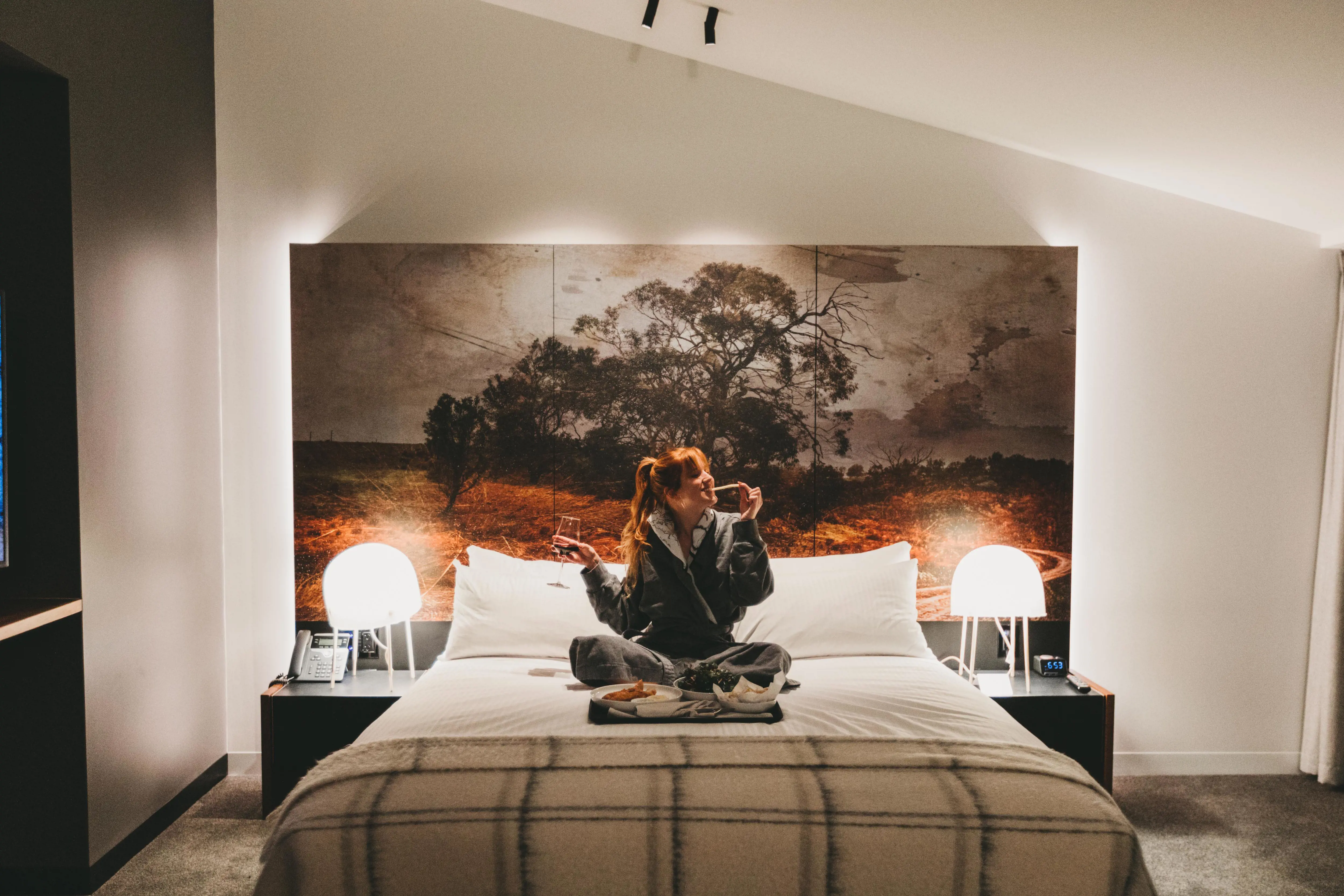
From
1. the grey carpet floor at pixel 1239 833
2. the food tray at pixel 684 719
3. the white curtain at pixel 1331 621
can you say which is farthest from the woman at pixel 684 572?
the white curtain at pixel 1331 621

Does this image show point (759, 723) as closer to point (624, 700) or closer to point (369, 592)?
point (624, 700)

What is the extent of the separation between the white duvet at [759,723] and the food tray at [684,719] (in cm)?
2

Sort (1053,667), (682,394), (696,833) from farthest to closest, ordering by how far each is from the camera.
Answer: (682,394) < (1053,667) < (696,833)

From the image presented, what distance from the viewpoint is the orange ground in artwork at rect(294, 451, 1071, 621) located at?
3463 mm

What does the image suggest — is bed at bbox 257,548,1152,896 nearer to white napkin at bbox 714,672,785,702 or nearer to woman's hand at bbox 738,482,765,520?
white napkin at bbox 714,672,785,702

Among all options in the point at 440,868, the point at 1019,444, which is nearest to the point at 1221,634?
the point at 1019,444

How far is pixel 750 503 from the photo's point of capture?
116 inches

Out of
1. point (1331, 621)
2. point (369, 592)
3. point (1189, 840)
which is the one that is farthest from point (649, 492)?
point (1331, 621)

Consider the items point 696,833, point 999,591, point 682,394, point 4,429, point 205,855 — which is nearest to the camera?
point 696,833

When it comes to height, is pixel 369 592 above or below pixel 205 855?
above

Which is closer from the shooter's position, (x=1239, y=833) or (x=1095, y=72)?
(x=1095, y=72)

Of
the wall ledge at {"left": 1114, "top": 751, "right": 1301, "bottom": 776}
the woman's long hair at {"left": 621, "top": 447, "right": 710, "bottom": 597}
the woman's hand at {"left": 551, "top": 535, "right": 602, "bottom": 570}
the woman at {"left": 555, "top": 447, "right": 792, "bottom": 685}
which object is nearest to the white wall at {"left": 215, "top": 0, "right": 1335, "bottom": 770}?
the wall ledge at {"left": 1114, "top": 751, "right": 1301, "bottom": 776}

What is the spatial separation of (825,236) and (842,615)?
1.56 m

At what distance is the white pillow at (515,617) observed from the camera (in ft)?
10.1
